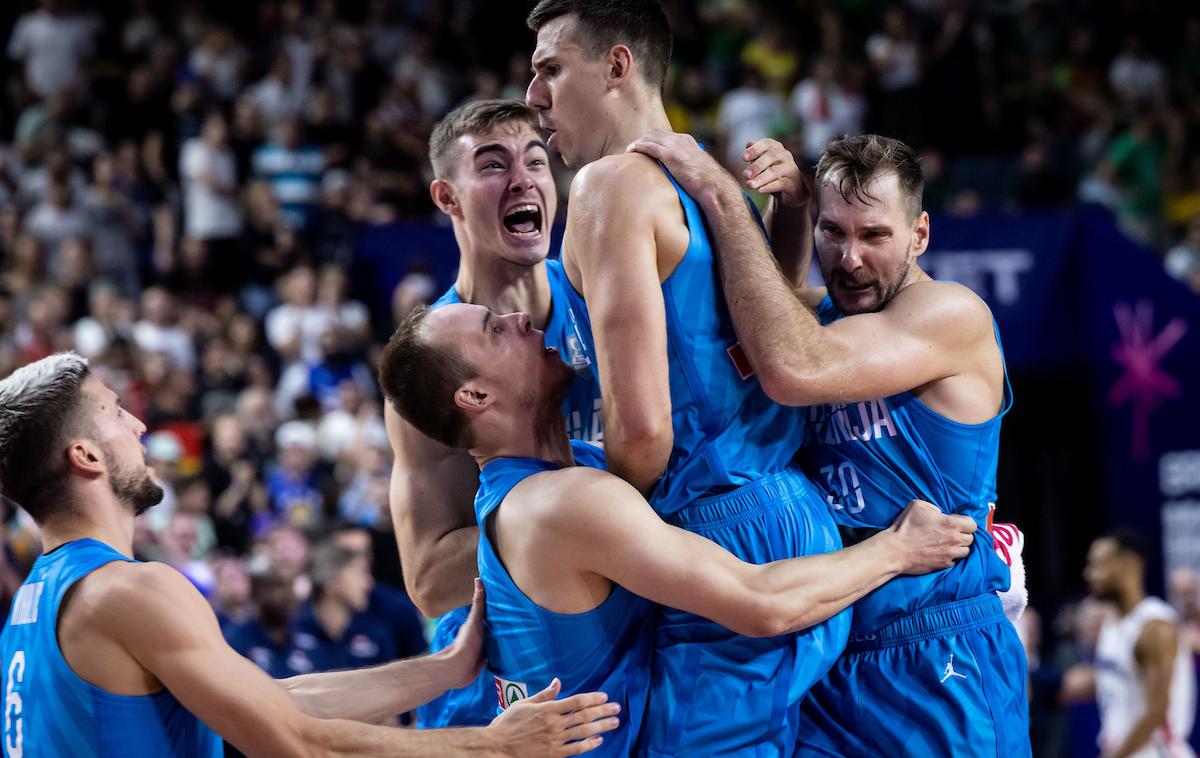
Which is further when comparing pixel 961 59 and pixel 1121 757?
pixel 961 59

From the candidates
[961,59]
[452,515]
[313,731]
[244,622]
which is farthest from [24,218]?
[313,731]

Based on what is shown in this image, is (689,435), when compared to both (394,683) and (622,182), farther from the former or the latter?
(394,683)

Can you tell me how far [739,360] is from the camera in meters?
4.39

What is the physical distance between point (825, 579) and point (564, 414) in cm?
113

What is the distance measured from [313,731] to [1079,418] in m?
11.2

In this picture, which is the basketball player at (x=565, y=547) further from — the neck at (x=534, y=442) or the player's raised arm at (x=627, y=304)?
the player's raised arm at (x=627, y=304)

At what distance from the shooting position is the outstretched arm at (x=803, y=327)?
423cm

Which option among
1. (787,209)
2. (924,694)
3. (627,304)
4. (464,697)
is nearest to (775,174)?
(787,209)

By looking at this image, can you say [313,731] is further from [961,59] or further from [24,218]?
[961,59]

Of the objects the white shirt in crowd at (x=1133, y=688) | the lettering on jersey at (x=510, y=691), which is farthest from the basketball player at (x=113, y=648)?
the white shirt in crowd at (x=1133, y=688)

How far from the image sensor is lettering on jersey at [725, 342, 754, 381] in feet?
14.4

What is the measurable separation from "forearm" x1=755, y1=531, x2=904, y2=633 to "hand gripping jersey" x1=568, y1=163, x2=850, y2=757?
122mm

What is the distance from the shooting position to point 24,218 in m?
14.8

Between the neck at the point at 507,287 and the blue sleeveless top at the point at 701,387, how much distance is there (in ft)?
4.43
